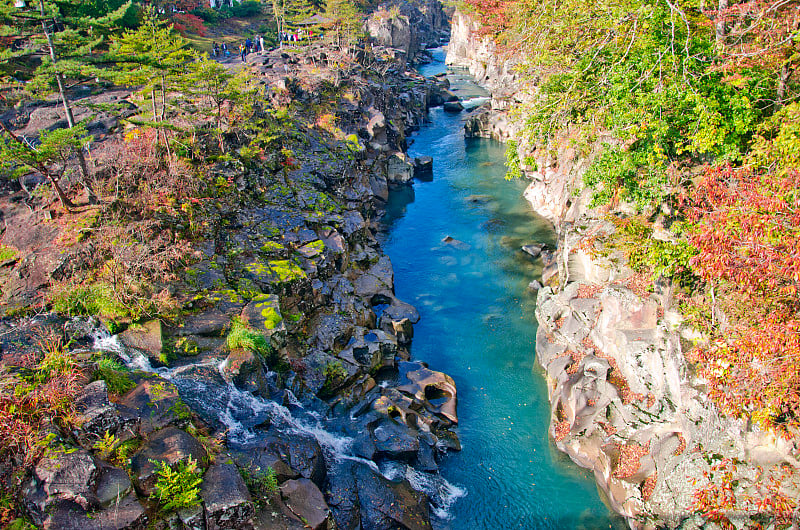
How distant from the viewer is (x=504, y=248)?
115 ft

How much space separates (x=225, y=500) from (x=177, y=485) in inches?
51.9

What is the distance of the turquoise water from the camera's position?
18.2m

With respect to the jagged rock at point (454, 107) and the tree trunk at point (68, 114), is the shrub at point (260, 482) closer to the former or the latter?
the tree trunk at point (68, 114)

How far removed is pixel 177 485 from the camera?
1216cm

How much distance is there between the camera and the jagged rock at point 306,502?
542 inches

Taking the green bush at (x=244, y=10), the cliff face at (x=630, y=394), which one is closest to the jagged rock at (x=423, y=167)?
the cliff face at (x=630, y=394)

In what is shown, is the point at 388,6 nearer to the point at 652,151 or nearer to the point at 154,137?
the point at 154,137

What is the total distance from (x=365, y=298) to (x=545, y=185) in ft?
65.8

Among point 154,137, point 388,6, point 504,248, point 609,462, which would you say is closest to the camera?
point 609,462

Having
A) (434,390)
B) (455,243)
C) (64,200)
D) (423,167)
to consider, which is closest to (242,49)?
(423,167)

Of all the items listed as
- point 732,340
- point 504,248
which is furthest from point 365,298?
point 732,340

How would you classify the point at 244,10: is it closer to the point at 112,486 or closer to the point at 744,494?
the point at 112,486

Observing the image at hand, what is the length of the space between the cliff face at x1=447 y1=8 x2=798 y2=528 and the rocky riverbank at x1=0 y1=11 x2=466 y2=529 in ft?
19.5

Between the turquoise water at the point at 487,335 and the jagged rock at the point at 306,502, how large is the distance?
5.64 metres
